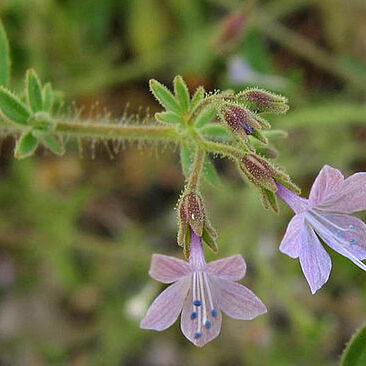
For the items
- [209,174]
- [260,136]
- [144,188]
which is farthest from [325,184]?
[144,188]

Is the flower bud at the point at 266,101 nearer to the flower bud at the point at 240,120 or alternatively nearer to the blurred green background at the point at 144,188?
the flower bud at the point at 240,120

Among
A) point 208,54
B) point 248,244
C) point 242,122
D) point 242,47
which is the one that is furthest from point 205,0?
point 242,122

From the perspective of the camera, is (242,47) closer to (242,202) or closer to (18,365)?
(242,202)

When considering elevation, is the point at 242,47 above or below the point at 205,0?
below

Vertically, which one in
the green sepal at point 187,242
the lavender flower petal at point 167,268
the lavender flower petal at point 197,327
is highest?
the green sepal at point 187,242

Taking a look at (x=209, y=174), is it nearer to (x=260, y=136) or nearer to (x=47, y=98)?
(x=260, y=136)

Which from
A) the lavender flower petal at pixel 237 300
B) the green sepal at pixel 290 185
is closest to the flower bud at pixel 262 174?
the green sepal at pixel 290 185

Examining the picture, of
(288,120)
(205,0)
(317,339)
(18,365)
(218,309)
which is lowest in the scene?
(18,365)
